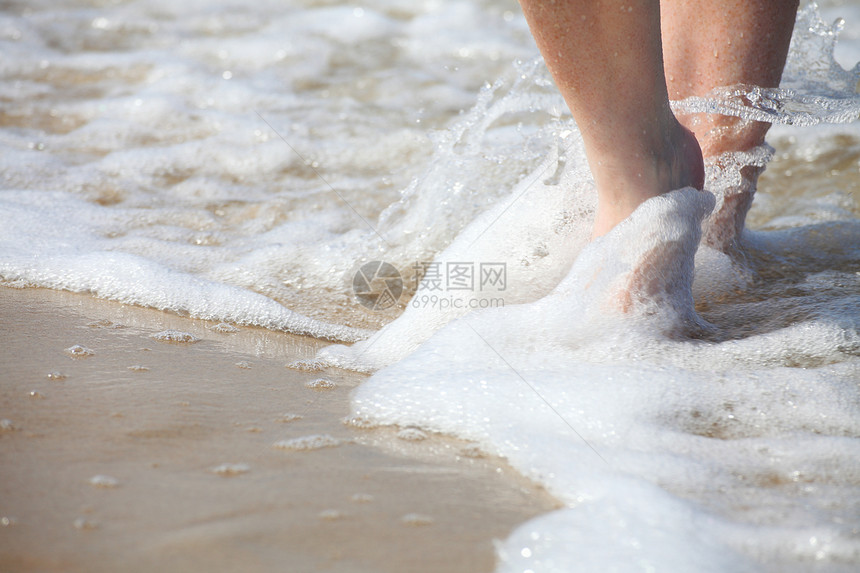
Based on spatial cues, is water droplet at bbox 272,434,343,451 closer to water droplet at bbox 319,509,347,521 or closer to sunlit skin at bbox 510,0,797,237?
water droplet at bbox 319,509,347,521

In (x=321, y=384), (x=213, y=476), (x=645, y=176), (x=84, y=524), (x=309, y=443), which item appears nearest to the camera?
(x=84, y=524)

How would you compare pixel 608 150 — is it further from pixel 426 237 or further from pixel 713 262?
pixel 426 237

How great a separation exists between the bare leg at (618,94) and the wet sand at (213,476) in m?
0.62

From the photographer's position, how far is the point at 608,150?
135 centimetres

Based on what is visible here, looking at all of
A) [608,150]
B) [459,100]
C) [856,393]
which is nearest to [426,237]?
[608,150]

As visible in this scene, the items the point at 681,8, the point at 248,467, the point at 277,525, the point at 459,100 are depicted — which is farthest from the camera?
the point at 459,100

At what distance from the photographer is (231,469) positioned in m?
0.97

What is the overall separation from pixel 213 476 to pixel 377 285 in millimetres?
883

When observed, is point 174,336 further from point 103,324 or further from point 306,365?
point 306,365

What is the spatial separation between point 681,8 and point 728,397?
0.95 m

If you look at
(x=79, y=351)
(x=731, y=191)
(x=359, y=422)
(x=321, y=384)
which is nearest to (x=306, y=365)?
(x=321, y=384)

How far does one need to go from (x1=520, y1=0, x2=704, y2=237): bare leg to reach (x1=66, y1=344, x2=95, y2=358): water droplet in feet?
3.14

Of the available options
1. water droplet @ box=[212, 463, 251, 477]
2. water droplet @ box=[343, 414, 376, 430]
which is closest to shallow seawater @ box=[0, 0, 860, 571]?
water droplet @ box=[343, 414, 376, 430]

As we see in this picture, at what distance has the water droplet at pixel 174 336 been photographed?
4.61 feet
